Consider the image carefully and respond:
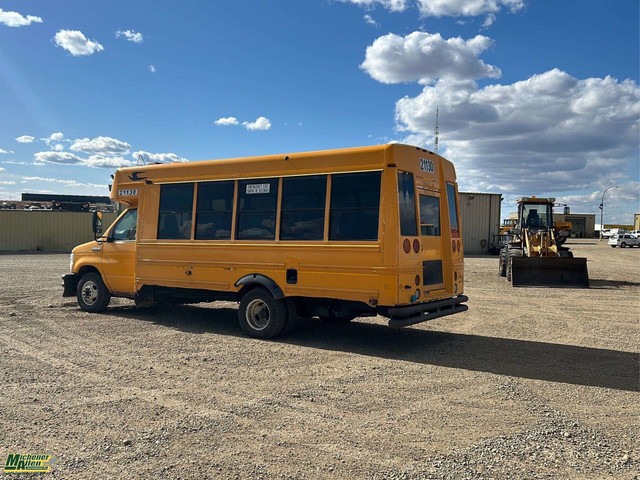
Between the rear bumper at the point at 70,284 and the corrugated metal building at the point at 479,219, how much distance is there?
28.1 metres

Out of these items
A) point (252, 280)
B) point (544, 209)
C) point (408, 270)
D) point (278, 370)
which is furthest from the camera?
point (544, 209)

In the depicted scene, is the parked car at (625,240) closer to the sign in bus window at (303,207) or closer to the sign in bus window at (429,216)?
the sign in bus window at (429,216)

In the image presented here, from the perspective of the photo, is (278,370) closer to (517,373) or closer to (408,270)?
(408,270)

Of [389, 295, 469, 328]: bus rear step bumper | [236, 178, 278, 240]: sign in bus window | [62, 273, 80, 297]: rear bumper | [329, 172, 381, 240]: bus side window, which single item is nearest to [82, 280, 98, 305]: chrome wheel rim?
[62, 273, 80, 297]: rear bumper

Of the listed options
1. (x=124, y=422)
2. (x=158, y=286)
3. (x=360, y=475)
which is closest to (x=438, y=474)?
(x=360, y=475)

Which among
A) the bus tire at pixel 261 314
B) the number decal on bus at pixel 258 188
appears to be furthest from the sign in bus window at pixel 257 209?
the bus tire at pixel 261 314

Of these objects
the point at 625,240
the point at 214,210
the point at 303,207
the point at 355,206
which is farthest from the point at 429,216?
the point at 625,240

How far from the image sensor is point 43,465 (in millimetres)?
3785

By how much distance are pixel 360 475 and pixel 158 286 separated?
672 centimetres

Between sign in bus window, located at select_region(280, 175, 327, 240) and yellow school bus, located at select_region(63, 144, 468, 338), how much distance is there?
0.05 feet

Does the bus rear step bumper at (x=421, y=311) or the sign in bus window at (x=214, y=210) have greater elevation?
the sign in bus window at (x=214, y=210)

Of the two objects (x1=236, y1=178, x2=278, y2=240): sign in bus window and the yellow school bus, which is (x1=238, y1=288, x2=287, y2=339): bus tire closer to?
the yellow school bus

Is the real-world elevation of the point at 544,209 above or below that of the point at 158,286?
above

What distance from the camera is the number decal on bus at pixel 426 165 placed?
7.80 metres
